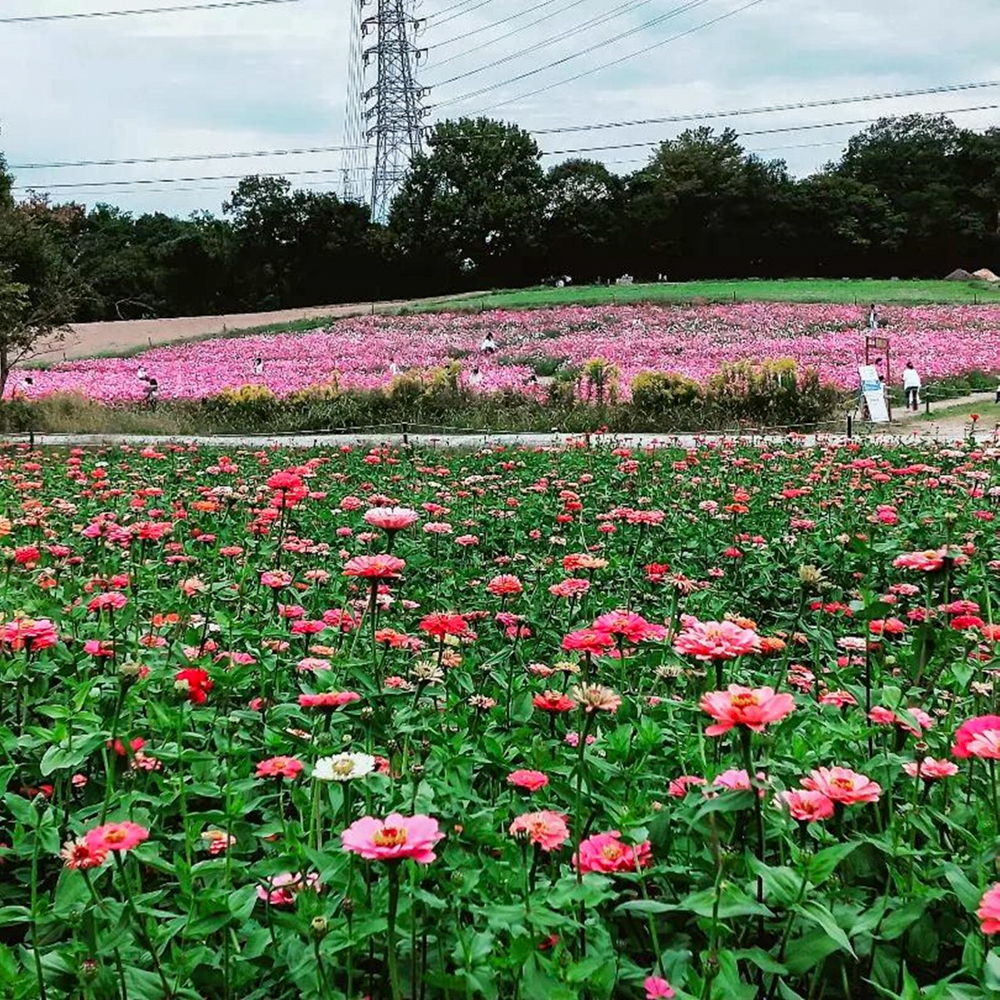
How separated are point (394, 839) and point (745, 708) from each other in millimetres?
398

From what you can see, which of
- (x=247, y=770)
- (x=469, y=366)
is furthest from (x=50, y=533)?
(x=469, y=366)

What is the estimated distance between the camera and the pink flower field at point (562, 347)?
18.6 metres

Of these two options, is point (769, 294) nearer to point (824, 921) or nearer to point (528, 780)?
point (528, 780)

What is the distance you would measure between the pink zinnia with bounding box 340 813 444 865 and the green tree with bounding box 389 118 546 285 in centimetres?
5263

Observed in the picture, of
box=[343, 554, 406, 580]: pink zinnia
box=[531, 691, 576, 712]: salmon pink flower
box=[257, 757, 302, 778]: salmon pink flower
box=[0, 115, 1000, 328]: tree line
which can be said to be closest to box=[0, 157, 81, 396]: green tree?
box=[343, 554, 406, 580]: pink zinnia

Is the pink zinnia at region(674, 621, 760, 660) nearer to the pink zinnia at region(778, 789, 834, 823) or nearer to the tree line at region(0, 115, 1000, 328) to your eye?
the pink zinnia at region(778, 789, 834, 823)

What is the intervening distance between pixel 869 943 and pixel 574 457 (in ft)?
22.8

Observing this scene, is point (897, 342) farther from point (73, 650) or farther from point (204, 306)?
point (204, 306)

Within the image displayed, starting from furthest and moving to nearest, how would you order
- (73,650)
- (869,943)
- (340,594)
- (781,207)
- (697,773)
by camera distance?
(781,207) < (340,594) < (73,650) < (697,773) < (869,943)

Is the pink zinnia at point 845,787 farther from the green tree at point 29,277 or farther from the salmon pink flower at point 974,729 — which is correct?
the green tree at point 29,277

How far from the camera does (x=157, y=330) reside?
38.8m

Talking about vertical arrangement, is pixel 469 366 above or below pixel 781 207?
below

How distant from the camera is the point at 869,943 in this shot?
1.24m

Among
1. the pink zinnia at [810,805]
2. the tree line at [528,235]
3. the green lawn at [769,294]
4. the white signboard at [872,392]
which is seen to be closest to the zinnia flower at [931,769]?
the pink zinnia at [810,805]
